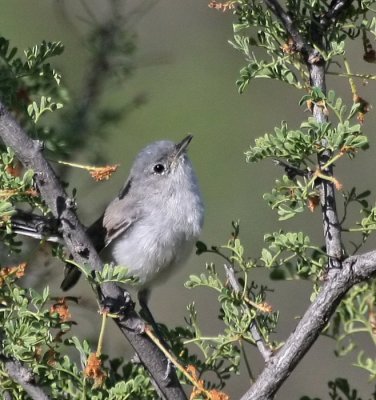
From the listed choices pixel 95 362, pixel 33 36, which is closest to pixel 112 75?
pixel 95 362

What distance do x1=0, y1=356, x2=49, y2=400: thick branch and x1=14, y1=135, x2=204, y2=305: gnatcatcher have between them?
39.1 inches

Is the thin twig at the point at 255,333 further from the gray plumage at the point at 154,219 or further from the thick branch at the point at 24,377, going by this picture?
the gray plumage at the point at 154,219

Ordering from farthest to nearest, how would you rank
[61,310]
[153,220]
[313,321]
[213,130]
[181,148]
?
[213,130] → [181,148] → [153,220] → [61,310] → [313,321]

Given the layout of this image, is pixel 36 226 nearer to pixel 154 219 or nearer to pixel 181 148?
pixel 154 219

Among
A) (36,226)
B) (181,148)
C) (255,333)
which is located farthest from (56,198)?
(181,148)

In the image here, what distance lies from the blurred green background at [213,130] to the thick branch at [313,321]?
3.05 meters

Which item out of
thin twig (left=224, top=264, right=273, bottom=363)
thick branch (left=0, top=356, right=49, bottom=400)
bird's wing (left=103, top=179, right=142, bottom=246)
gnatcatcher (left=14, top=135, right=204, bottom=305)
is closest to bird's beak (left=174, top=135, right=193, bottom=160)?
gnatcatcher (left=14, top=135, right=204, bottom=305)

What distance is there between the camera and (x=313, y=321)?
2.24 m

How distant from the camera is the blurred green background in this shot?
6.40 metres

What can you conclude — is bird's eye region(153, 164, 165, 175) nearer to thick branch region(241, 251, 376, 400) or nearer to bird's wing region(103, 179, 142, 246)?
bird's wing region(103, 179, 142, 246)

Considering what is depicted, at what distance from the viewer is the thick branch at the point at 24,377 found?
234cm

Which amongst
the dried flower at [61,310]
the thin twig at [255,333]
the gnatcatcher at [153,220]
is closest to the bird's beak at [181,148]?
the gnatcatcher at [153,220]

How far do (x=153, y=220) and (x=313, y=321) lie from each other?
158cm

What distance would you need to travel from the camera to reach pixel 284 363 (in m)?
2.28
